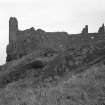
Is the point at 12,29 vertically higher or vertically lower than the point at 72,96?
higher

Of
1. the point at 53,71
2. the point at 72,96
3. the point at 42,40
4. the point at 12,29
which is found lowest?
the point at 72,96

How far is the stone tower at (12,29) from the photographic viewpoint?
4239cm

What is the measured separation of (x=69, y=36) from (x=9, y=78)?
19.6 meters

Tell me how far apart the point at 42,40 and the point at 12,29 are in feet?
23.5

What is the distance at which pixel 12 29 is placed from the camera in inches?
1698

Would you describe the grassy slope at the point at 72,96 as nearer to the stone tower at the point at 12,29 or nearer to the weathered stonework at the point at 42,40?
the weathered stonework at the point at 42,40

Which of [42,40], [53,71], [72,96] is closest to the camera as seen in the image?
[72,96]

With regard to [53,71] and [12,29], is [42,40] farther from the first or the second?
[53,71]

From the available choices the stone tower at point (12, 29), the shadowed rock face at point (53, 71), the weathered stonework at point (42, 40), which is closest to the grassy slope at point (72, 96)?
the shadowed rock face at point (53, 71)

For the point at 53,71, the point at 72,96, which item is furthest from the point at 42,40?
the point at 72,96

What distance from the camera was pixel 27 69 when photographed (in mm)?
23172

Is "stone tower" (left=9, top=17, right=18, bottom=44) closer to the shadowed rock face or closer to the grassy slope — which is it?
the shadowed rock face

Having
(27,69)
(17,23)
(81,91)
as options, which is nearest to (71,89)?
(81,91)

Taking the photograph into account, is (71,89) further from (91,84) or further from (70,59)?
(70,59)
